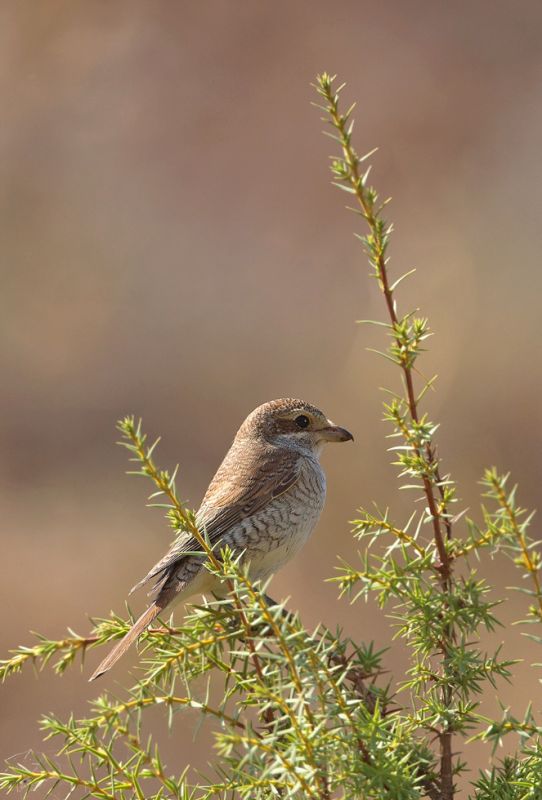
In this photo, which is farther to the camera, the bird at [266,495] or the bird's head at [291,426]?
the bird's head at [291,426]

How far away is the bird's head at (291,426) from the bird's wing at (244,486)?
0.06 meters

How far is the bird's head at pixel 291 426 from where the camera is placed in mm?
2408

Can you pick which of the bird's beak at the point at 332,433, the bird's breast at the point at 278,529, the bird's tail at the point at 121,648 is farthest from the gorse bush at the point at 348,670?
the bird's beak at the point at 332,433

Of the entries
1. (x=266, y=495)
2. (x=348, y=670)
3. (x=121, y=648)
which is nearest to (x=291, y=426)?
(x=266, y=495)

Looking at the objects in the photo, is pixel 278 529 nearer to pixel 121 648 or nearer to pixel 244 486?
pixel 244 486

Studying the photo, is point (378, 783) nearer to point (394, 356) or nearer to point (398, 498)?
point (394, 356)

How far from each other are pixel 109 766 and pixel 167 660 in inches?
5.1

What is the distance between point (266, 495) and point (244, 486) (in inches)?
2.3

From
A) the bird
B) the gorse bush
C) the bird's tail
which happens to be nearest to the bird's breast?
the bird

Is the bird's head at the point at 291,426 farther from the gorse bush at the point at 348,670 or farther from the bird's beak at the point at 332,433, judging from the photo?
the gorse bush at the point at 348,670

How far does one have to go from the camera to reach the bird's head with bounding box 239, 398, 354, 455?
241 cm

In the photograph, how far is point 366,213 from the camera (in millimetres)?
918

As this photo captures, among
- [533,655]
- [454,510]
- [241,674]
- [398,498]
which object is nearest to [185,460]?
[398,498]

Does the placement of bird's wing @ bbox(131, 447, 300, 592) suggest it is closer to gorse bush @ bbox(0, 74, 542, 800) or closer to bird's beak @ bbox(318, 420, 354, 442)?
bird's beak @ bbox(318, 420, 354, 442)
